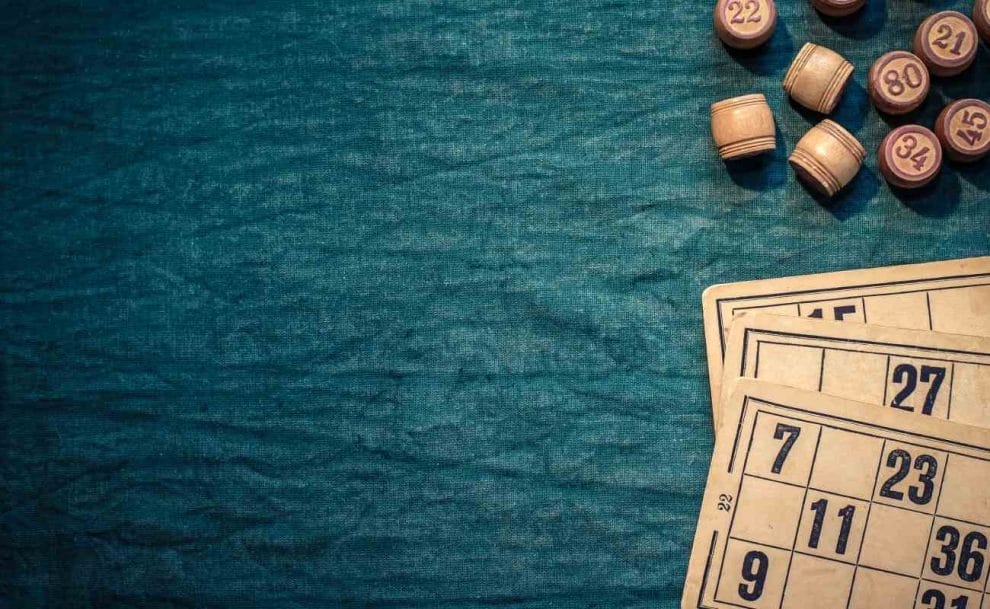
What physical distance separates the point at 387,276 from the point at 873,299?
24.7 inches

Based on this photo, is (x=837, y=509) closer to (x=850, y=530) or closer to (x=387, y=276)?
(x=850, y=530)

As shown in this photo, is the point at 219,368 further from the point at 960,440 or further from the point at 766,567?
the point at 960,440

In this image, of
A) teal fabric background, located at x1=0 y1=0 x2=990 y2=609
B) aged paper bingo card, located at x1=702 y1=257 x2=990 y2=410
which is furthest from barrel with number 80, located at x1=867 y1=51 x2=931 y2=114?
aged paper bingo card, located at x1=702 y1=257 x2=990 y2=410

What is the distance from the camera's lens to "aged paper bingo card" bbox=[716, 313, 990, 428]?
105cm

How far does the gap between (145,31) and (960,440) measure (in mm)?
1188

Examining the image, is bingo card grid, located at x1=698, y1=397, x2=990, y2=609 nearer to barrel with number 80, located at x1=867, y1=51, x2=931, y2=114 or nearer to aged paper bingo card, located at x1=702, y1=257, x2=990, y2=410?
aged paper bingo card, located at x1=702, y1=257, x2=990, y2=410

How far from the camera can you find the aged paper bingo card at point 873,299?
1061 millimetres

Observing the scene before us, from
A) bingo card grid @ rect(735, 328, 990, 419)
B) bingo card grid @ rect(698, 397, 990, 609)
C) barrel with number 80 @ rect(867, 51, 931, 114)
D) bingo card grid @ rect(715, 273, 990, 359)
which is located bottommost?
bingo card grid @ rect(698, 397, 990, 609)

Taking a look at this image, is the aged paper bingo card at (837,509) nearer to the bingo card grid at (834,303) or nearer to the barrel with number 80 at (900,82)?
the bingo card grid at (834,303)

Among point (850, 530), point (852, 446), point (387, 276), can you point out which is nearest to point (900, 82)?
point (852, 446)

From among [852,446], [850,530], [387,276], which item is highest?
[387,276]

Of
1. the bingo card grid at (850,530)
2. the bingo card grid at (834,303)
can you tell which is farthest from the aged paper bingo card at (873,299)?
the bingo card grid at (850,530)

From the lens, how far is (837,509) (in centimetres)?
104

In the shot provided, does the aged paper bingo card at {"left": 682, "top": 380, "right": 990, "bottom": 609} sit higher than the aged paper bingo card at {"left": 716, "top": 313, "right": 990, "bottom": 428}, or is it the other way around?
the aged paper bingo card at {"left": 716, "top": 313, "right": 990, "bottom": 428}
